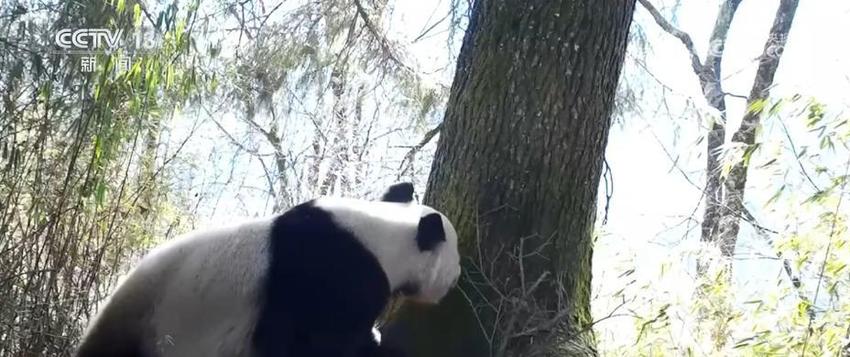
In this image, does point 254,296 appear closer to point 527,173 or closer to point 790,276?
point 527,173

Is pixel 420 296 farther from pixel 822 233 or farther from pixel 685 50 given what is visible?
pixel 685 50

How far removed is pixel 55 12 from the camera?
11.8ft

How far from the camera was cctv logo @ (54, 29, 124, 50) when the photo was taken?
137 inches

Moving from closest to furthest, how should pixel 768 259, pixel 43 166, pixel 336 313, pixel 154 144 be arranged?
1. pixel 336 313
2. pixel 43 166
3. pixel 154 144
4. pixel 768 259

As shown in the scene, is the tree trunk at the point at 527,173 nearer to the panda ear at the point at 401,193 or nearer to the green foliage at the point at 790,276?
the panda ear at the point at 401,193

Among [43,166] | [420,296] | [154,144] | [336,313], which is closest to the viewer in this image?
[336,313]

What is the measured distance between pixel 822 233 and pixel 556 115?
5.30 ft

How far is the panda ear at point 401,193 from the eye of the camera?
11.5 ft

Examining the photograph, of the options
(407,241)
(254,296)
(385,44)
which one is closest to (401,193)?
(407,241)

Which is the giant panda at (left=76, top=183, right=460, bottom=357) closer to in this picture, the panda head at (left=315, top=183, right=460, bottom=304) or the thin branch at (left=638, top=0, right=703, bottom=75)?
the panda head at (left=315, top=183, right=460, bottom=304)

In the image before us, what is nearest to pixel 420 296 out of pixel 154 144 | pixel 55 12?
pixel 154 144

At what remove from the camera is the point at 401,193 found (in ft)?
11.5

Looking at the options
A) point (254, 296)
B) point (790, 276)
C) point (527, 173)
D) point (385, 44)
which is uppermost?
point (385, 44)

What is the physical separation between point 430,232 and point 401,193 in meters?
0.48
